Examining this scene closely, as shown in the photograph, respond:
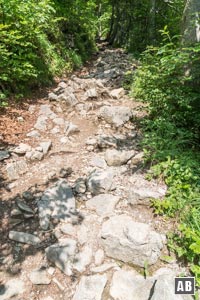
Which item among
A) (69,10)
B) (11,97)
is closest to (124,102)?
(11,97)

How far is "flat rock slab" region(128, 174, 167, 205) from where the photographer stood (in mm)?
3469

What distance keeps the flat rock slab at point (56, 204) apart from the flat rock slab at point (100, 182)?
0.34m

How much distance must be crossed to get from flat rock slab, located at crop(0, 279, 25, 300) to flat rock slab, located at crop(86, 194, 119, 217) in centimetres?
130

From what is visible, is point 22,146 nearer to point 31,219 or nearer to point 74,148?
point 74,148

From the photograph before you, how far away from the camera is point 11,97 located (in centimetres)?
621

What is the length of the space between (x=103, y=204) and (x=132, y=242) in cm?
82

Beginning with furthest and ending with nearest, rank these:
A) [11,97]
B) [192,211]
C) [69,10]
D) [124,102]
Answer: [69,10]
[124,102]
[11,97]
[192,211]

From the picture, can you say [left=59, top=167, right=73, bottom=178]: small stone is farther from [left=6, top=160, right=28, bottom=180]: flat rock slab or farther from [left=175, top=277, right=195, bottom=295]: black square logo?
[left=175, top=277, right=195, bottom=295]: black square logo

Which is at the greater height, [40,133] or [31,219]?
[40,133]

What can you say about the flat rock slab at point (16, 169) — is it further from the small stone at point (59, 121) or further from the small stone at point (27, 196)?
the small stone at point (59, 121)

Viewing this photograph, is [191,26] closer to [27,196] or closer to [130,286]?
[27,196]

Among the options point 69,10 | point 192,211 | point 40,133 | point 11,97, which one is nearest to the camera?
point 192,211

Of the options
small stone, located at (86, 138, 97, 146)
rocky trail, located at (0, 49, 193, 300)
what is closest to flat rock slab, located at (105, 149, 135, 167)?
rocky trail, located at (0, 49, 193, 300)

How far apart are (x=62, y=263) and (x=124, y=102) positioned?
498cm
